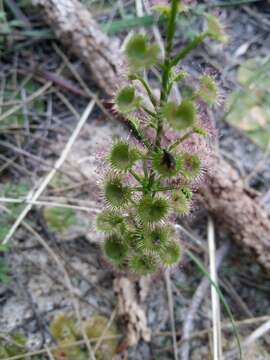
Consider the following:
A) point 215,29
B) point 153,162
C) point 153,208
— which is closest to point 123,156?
point 153,162

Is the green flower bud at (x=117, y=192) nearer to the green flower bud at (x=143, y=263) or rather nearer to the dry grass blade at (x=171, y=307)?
the green flower bud at (x=143, y=263)

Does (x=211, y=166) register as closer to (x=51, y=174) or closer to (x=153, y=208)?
(x=153, y=208)

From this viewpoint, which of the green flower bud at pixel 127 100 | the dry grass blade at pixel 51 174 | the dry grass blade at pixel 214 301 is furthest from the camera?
the dry grass blade at pixel 51 174

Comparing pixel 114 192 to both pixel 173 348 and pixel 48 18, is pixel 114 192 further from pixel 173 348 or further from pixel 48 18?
pixel 48 18

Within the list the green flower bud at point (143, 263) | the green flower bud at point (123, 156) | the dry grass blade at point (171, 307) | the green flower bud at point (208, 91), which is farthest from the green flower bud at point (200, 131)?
the dry grass blade at point (171, 307)

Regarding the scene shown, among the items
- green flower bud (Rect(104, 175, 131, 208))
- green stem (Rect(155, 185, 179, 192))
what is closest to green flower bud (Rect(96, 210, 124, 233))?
green flower bud (Rect(104, 175, 131, 208))

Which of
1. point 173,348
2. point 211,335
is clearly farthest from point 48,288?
point 211,335
